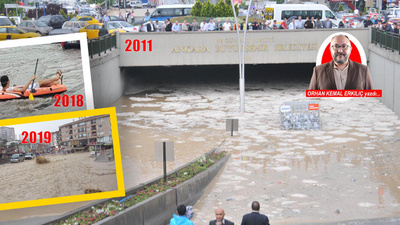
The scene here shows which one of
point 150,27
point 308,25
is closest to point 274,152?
point 308,25

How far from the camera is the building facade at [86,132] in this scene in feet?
25.2

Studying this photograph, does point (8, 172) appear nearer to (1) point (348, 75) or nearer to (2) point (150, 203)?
(2) point (150, 203)

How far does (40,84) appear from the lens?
9.05 m

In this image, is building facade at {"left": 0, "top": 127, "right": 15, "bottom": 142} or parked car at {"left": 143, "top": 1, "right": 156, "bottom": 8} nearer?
building facade at {"left": 0, "top": 127, "right": 15, "bottom": 142}

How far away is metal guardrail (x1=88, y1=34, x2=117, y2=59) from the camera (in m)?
28.1

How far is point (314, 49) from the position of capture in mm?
36000

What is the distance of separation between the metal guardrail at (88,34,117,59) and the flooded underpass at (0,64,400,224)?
3133 millimetres

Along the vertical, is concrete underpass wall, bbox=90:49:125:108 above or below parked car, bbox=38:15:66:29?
below

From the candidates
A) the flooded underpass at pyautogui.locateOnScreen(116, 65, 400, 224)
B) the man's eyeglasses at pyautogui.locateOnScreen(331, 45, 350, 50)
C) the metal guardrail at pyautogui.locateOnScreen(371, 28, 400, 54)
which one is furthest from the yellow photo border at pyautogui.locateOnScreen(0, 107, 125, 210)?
the metal guardrail at pyautogui.locateOnScreen(371, 28, 400, 54)

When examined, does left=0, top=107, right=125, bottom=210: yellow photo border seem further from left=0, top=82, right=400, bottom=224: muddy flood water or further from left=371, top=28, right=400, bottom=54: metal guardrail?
left=371, top=28, right=400, bottom=54: metal guardrail

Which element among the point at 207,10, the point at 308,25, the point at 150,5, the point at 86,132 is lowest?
the point at 150,5

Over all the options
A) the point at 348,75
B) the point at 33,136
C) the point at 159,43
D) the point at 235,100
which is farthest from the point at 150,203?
the point at 159,43

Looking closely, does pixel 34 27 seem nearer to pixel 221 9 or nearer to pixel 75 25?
pixel 75 25

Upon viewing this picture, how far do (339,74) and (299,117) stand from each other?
2367 millimetres
